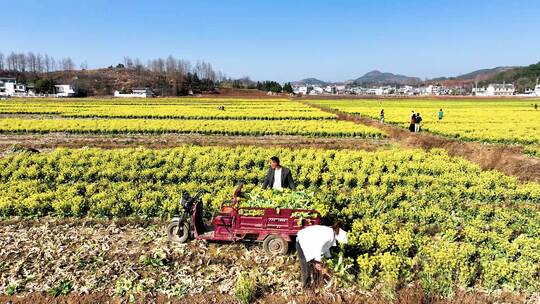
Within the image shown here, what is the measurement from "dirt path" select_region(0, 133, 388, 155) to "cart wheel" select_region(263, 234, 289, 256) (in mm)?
17575

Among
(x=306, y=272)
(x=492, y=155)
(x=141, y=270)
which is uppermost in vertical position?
(x=492, y=155)

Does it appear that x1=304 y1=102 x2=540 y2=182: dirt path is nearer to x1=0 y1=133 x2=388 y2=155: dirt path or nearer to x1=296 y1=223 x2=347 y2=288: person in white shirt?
x1=0 y1=133 x2=388 y2=155: dirt path

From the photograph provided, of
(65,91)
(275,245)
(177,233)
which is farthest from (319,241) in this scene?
(65,91)

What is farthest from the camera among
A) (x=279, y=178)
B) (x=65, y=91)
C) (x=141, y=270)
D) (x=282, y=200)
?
(x=65, y=91)

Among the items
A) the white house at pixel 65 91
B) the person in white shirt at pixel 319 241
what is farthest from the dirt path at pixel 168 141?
the white house at pixel 65 91

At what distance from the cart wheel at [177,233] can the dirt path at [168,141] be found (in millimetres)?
16063

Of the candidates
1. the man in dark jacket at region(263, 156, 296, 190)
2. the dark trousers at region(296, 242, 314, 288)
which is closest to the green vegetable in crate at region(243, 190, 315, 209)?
the man in dark jacket at region(263, 156, 296, 190)

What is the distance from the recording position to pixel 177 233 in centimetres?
946

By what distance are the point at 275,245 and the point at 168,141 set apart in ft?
65.9

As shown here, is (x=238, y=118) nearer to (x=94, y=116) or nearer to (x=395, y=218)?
(x=94, y=116)

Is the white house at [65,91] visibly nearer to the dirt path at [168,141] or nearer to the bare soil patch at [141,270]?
the dirt path at [168,141]

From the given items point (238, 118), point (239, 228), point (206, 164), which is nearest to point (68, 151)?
point (206, 164)

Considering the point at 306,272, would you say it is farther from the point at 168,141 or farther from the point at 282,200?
Result: the point at 168,141

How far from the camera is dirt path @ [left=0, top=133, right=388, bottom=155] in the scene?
25.5 meters
